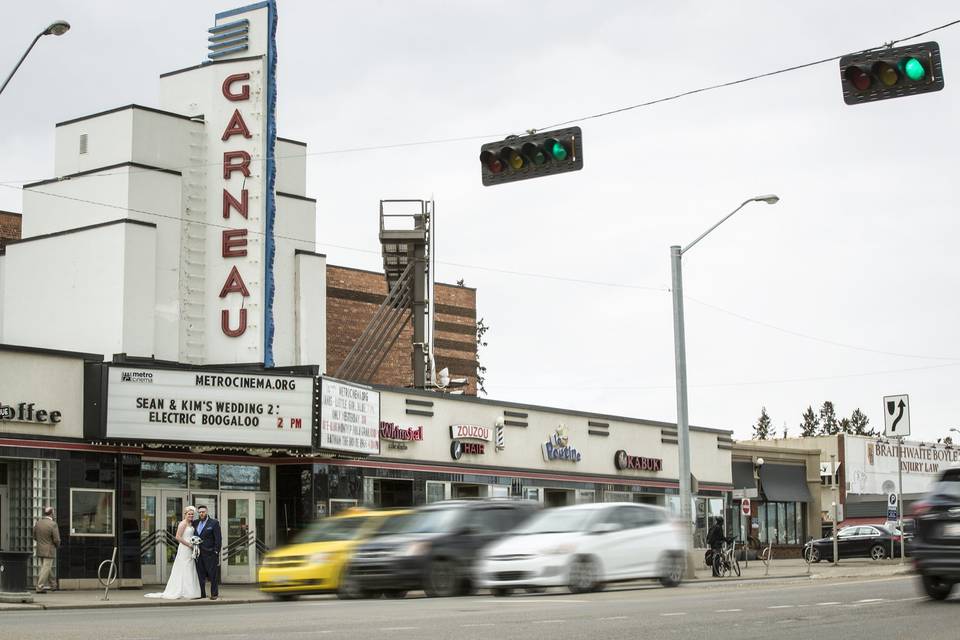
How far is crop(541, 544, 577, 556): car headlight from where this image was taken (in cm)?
2353

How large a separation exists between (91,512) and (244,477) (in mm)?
5361

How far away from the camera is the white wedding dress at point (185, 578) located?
2697 centimetres

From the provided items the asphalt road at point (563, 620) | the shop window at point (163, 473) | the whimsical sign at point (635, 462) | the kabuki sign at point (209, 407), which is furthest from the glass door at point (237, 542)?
the whimsical sign at point (635, 462)

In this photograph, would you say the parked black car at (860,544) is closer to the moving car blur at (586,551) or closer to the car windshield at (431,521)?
the moving car blur at (586,551)

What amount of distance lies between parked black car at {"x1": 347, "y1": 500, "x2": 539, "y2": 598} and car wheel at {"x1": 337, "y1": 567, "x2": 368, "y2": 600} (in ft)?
0.06

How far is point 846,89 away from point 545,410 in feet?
103

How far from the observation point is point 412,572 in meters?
24.0

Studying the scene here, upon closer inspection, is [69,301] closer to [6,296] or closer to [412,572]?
[6,296]

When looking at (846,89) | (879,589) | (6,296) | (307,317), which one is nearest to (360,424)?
(307,317)

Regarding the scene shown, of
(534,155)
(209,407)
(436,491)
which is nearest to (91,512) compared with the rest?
(209,407)

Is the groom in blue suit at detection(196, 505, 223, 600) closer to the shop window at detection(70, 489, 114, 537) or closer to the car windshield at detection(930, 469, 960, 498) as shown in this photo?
the shop window at detection(70, 489, 114, 537)

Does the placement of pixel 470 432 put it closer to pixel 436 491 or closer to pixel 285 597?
pixel 436 491

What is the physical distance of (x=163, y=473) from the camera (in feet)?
117

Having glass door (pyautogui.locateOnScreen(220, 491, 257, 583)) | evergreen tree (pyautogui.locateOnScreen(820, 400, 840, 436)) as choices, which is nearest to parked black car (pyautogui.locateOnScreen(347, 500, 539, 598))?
glass door (pyautogui.locateOnScreen(220, 491, 257, 583))
